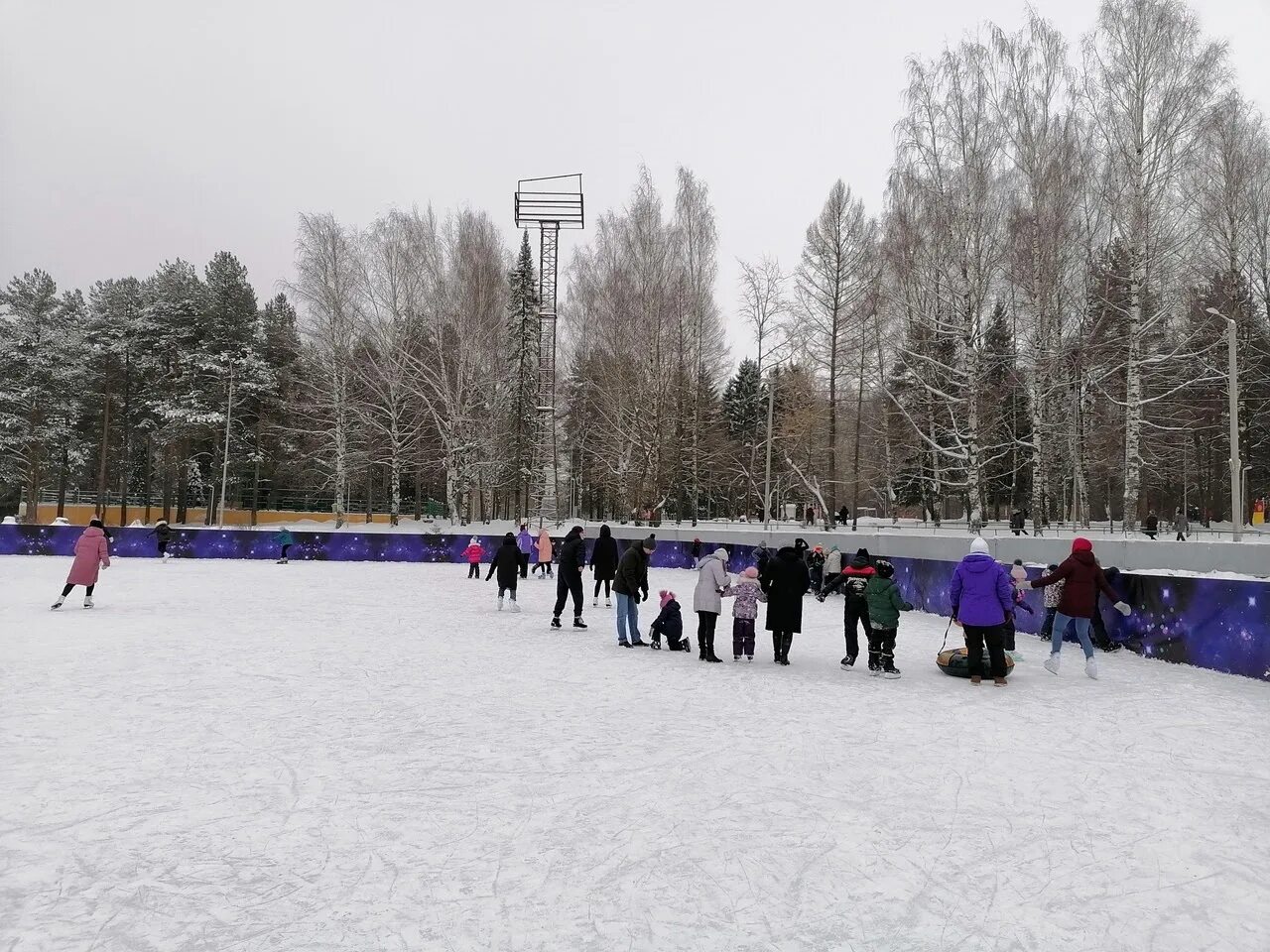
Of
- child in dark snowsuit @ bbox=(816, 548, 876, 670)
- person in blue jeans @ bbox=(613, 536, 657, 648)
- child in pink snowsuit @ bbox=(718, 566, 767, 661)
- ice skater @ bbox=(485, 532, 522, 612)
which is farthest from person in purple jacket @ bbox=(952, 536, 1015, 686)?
ice skater @ bbox=(485, 532, 522, 612)

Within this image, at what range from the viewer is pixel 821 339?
29.5 meters

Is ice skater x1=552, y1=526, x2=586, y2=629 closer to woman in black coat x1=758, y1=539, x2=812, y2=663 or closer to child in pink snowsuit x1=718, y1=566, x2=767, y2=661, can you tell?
child in pink snowsuit x1=718, y1=566, x2=767, y2=661

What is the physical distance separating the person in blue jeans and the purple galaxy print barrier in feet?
22.1

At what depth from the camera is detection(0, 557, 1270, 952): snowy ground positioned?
318 cm

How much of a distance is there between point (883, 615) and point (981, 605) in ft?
3.44

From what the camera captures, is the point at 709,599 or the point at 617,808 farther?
the point at 709,599

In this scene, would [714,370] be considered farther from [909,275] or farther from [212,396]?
[212,396]

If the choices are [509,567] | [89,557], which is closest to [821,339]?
[509,567]

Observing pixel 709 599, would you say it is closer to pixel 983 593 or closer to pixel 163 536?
pixel 983 593

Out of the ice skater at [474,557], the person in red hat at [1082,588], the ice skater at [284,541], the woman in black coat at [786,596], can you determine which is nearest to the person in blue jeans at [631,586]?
the woman in black coat at [786,596]

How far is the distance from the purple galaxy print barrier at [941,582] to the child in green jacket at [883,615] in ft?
13.0

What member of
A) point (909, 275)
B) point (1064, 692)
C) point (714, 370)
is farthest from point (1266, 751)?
point (714, 370)

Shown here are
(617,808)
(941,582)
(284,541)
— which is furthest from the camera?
(284,541)

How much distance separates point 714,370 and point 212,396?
2734 centimetres
